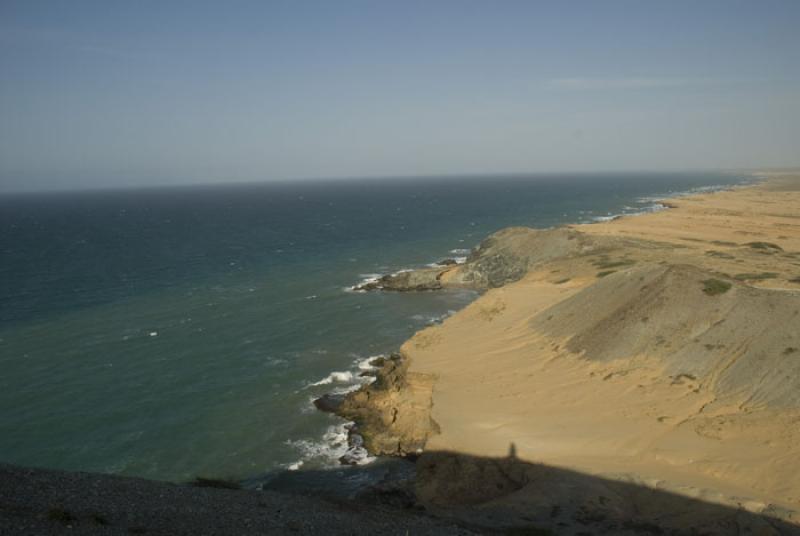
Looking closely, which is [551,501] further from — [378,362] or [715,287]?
[715,287]

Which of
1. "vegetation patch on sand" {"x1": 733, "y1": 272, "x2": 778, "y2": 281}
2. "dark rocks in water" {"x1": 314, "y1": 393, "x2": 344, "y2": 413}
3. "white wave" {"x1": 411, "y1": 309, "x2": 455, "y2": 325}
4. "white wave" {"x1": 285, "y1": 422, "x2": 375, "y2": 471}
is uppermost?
"vegetation patch on sand" {"x1": 733, "y1": 272, "x2": 778, "y2": 281}

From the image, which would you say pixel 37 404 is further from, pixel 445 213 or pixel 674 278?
pixel 445 213

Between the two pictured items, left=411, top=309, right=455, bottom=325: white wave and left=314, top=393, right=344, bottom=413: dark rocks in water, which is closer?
left=314, top=393, right=344, bottom=413: dark rocks in water

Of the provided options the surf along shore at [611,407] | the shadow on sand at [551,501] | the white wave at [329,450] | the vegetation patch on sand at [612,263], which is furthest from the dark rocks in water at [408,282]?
the shadow on sand at [551,501]

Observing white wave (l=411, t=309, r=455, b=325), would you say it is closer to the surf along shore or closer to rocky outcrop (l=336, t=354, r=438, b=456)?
the surf along shore

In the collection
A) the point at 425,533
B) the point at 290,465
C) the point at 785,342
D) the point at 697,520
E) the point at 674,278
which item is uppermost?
the point at 674,278

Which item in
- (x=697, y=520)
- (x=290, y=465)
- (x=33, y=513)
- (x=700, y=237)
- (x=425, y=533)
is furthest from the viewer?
(x=700, y=237)

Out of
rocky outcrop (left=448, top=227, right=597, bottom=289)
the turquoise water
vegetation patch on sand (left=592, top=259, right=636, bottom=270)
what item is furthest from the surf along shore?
rocky outcrop (left=448, top=227, right=597, bottom=289)

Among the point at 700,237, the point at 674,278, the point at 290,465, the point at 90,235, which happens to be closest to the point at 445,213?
the point at 700,237
